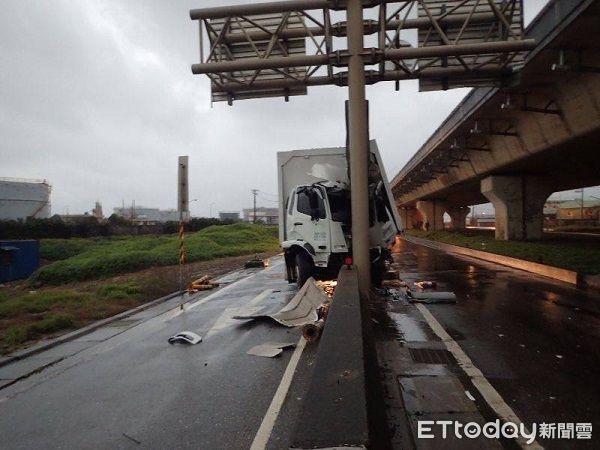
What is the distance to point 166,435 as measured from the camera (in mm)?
3604

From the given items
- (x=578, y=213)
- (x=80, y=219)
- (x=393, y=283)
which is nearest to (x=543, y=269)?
(x=393, y=283)

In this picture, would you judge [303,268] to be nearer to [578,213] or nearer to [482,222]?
[578,213]

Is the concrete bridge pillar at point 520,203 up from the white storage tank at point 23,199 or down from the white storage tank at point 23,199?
down

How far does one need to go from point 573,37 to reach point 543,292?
6467mm

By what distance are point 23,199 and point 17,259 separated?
53330 mm

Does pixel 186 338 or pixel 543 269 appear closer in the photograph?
pixel 186 338

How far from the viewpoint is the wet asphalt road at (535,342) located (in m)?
3.92

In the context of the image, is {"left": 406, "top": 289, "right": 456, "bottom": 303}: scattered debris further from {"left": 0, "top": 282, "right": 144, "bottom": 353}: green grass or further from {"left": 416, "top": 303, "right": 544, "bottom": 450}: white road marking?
{"left": 0, "top": 282, "right": 144, "bottom": 353}: green grass

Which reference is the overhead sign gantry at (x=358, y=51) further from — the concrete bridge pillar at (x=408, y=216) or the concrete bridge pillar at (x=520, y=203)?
the concrete bridge pillar at (x=408, y=216)

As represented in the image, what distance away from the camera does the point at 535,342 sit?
5.95 m

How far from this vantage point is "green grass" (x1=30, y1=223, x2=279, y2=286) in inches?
695

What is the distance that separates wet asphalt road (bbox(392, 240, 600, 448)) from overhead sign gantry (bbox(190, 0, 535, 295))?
2.57m

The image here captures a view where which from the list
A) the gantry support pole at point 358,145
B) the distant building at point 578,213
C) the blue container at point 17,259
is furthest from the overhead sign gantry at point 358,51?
the distant building at point 578,213

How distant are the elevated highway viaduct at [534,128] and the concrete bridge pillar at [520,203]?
2.1 inches
